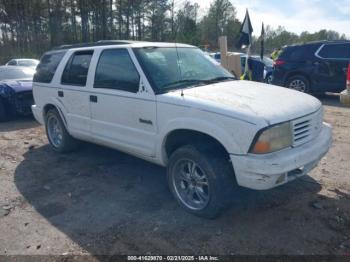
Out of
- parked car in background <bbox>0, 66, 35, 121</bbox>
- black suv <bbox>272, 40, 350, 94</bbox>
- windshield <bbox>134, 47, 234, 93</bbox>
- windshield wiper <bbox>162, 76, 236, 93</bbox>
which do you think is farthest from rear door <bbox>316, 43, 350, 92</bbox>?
parked car in background <bbox>0, 66, 35, 121</bbox>

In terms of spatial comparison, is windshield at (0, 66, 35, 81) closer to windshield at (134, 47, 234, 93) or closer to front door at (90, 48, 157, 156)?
front door at (90, 48, 157, 156)

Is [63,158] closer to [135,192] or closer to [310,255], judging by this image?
[135,192]

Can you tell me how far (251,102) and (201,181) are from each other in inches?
38.9

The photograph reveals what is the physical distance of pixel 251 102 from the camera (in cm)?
339

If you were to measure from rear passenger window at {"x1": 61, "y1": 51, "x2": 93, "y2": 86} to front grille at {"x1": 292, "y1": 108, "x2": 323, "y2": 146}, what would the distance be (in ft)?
9.95

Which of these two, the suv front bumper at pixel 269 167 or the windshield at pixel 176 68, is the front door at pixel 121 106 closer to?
the windshield at pixel 176 68

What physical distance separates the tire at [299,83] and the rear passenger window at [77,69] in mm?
7902

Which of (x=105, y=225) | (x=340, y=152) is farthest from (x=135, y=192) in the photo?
(x=340, y=152)

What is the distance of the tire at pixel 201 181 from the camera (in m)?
3.36

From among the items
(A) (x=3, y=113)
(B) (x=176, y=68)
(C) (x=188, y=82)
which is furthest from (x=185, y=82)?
(A) (x=3, y=113)

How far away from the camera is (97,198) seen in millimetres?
4242

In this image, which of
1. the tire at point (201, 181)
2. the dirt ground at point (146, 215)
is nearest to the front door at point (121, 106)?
the tire at point (201, 181)

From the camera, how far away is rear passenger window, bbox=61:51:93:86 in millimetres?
4945

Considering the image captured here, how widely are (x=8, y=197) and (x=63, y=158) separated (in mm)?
1512
